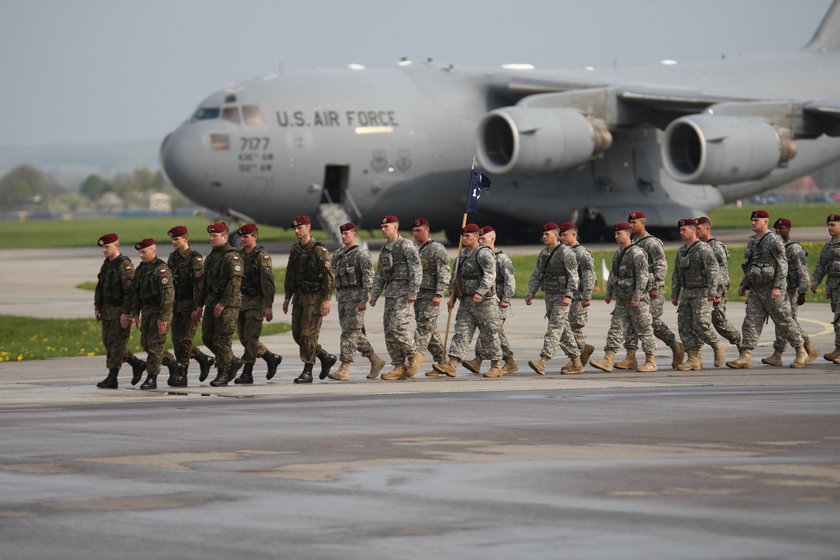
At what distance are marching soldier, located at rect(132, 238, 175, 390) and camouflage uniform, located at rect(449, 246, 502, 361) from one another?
3.00 m

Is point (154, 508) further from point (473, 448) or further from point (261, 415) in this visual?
point (261, 415)

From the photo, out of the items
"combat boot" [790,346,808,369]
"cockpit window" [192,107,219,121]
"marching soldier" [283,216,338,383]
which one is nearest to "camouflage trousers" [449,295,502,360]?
"marching soldier" [283,216,338,383]

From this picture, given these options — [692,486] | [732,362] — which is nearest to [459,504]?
[692,486]

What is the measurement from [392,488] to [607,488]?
1230 millimetres

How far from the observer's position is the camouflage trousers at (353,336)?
18219 mm

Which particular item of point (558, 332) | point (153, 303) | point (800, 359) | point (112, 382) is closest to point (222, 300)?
point (153, 303)

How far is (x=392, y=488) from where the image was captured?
10.3 metres

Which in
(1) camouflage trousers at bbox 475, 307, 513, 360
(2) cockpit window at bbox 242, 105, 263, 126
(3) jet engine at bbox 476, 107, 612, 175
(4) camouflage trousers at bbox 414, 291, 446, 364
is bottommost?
(1) camouflage trousers at bbox 475, 307, 513, 360

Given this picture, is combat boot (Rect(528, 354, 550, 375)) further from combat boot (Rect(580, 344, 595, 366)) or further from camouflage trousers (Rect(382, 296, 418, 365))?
camouflage trousers (Rect(382, 296, 418, 365))

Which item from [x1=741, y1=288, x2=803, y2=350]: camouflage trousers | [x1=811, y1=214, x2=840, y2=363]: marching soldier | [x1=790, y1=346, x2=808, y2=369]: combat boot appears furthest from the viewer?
[x1=811, y1=214, x2=840, y2=363]: marching soldier

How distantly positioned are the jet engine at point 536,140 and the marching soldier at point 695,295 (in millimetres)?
22529

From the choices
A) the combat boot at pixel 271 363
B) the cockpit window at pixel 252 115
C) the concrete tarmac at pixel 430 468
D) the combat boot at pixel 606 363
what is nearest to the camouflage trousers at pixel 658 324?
the combat boot at pixel 606 363

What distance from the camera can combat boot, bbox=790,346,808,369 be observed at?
1889 cm

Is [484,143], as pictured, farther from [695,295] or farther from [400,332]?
[400,332]
